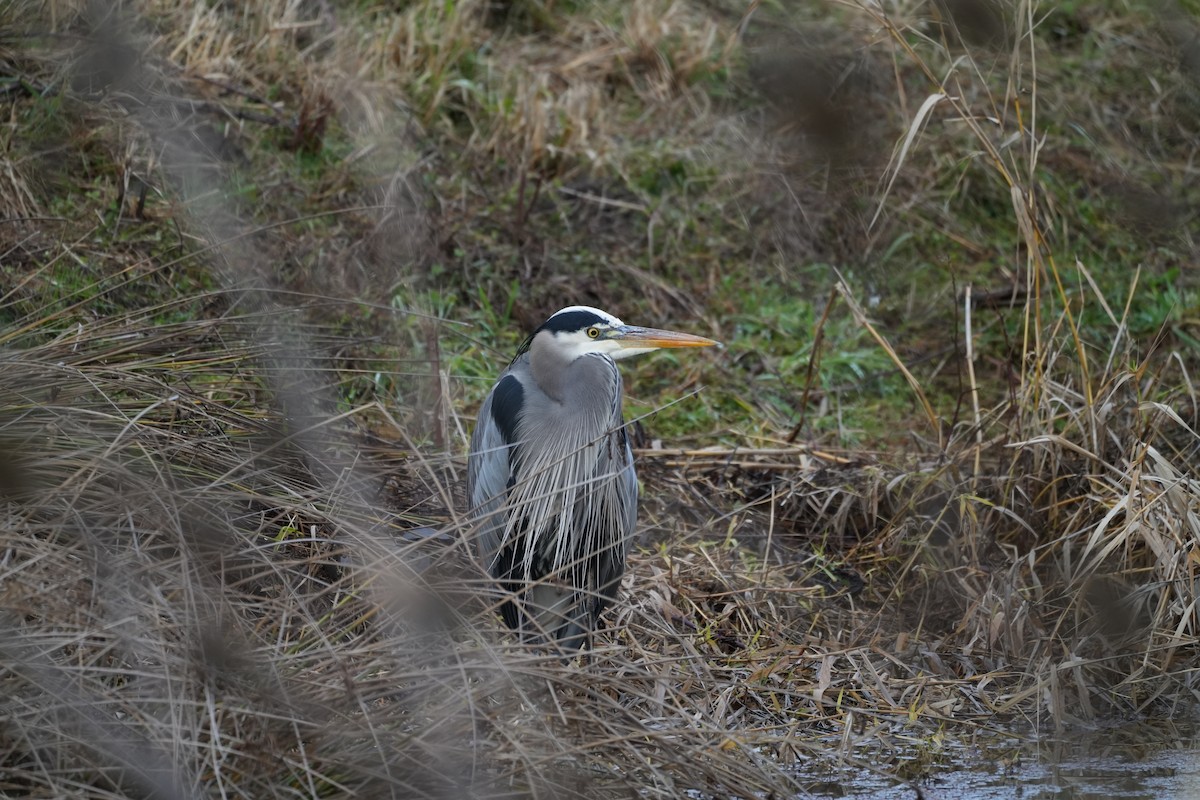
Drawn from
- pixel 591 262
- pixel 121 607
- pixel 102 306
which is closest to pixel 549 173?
pixel 591 262

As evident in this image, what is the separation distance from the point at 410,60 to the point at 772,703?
3.94 metres

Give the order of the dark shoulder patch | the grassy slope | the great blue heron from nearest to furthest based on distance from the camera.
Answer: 1. the grassy slope
2. the great blue heron
3. the dark shoulder patch

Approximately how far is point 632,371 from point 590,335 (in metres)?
1.78

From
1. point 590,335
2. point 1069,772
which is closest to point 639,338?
point 590,335

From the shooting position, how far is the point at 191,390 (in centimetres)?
366

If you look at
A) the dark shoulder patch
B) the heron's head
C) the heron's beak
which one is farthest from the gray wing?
the heron's beak

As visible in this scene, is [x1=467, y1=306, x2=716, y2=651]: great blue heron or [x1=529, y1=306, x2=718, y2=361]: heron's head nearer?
[x1=467, y1=306, x2=716, y2=651]: great blue heron

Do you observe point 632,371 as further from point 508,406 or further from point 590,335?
point 508,406

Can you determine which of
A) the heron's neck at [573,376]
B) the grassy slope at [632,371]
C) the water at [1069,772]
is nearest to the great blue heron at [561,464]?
the heron's neck at [573,376]

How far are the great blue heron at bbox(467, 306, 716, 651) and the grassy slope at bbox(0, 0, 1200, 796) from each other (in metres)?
0.24

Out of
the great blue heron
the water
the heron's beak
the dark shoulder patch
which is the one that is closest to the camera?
the water

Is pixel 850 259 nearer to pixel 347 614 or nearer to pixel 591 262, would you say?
pixel 591 262

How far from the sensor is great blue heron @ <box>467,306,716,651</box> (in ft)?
12.2

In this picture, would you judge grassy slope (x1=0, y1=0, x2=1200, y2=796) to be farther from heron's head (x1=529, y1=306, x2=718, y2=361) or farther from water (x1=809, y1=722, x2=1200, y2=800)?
heron's head (x1=529, y1=306, x2=718, y2=361)
